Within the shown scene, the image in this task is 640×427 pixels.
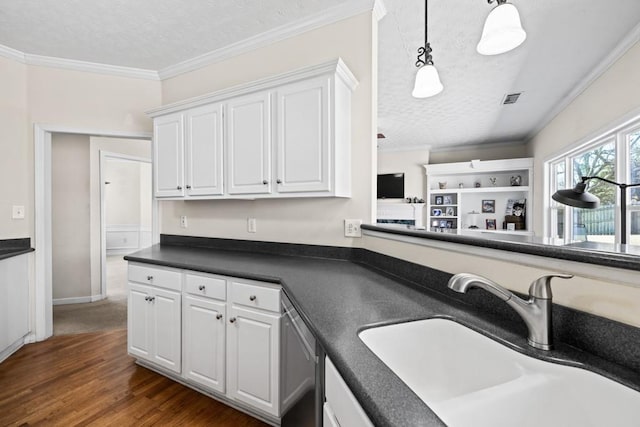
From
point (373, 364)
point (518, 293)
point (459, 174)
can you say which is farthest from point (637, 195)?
point (459, 174)

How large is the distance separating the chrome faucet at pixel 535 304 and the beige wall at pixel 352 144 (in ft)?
4.04

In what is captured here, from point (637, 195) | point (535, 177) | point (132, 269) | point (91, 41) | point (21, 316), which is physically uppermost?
point (91, 41)

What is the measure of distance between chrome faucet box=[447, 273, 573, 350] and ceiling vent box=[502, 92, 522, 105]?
3715 mm

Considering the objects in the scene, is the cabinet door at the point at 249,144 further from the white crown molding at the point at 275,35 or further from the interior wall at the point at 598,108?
the interior wall at the point at 598,108

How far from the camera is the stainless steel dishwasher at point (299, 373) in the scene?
95 cm

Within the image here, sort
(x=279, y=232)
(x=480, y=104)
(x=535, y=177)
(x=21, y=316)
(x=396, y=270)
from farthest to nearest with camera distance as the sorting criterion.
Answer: (x=535, y=177) → (x=480, y=104) → (x=21, y=316) → (x=279, y=232) → (x=396, y=270)

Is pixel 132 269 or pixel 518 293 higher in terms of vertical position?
pixel 518 293

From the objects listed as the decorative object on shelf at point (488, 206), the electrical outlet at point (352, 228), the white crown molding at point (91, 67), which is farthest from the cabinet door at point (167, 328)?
the decorative object on shelf at point (488, 206)

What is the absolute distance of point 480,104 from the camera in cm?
387

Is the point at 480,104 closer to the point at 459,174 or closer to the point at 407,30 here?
the point at 407,30

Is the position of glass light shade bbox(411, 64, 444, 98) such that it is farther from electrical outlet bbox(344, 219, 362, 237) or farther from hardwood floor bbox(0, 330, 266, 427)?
hardwood floor bbox(0, 330, 266, 427)

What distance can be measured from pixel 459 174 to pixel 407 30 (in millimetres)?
4807

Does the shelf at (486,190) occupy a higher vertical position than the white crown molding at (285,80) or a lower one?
lower

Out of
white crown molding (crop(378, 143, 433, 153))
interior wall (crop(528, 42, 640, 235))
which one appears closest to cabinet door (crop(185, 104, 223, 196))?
interior wall (crop(528, 42, 640, 235))
